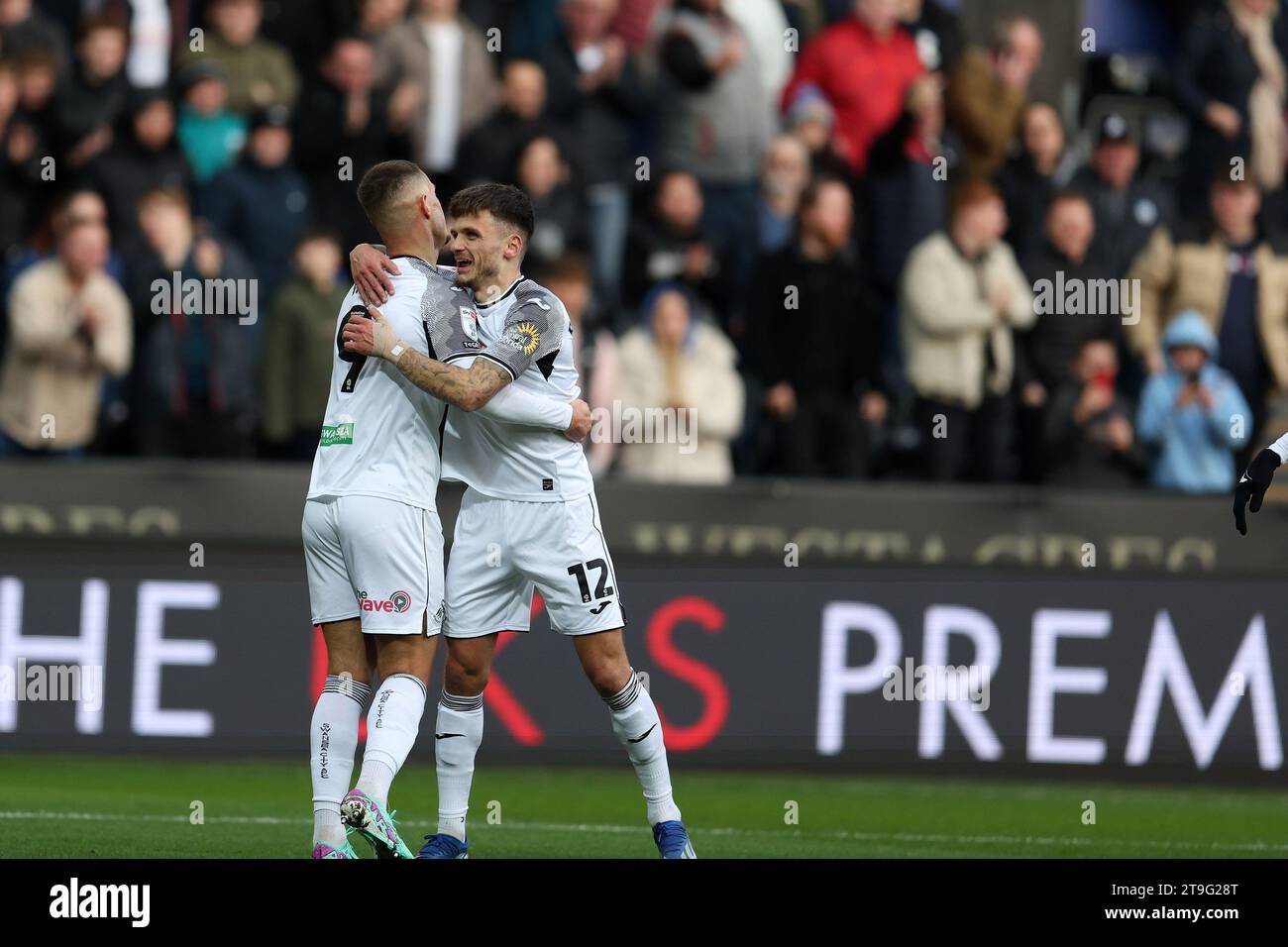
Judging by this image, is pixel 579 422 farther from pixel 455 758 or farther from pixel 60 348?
pixel 60 348

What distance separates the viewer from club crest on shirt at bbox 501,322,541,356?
8.57 metres

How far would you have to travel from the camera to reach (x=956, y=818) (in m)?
11.8

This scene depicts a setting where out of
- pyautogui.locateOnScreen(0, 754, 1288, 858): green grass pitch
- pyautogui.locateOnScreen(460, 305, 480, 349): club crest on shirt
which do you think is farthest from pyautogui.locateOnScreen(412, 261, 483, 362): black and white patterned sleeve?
pyautogui.locateOnScreen(0, 754, 1288, 858): green grass pitch

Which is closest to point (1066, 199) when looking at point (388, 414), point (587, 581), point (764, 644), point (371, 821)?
point (764, 644)

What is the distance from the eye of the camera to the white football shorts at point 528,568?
29.0ft

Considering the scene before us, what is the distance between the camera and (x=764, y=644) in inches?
523

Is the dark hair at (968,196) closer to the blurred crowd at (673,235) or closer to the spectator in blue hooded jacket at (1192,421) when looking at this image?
the blurred crowd at (673,235)

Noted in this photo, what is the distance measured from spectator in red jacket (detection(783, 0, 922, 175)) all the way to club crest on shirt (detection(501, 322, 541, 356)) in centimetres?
763

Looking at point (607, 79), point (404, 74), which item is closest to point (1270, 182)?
point (607, 79)

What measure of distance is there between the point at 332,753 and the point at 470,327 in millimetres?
1604

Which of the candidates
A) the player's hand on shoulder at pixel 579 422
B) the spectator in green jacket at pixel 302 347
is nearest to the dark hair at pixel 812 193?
the spectator in green jacket at pixel 302 347

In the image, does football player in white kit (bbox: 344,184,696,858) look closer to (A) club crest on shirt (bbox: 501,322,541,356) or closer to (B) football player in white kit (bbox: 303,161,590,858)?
(A) club crest on shirt (bbox: 501,322,541,356)

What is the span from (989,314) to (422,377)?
7.37 meters
